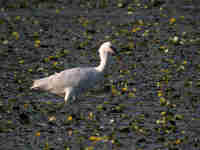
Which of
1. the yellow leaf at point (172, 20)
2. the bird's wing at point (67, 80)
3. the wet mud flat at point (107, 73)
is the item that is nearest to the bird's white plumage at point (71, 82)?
the bird's wing at point (67, 80)

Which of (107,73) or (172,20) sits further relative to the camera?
(172,20)

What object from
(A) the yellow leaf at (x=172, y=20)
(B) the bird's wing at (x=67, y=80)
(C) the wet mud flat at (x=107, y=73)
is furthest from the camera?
(A) the yellow leaf at (x=172, y=20)

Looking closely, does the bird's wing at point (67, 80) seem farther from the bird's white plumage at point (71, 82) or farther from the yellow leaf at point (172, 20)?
the yellow leaf at point (172, 20)

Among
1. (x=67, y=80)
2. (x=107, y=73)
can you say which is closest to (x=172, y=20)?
(x=107, y=73)

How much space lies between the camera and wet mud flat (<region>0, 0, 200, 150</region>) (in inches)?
345

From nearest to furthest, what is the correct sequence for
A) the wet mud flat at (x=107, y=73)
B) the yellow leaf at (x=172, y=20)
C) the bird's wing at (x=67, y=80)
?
the wet mud flat at (x=107, y=73) < the bird's wing at (x=67, y=80) < the yellow leaf at (x=172, y=20)

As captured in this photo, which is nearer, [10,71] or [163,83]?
[163,83]

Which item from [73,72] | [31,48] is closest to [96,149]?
[73,72]

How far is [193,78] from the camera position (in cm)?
1195

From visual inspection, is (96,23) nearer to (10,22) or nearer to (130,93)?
(10,22)

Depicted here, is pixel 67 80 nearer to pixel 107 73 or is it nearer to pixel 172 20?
pixel 107 73

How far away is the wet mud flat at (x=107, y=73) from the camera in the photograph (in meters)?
8.77

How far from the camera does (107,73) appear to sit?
12477mm

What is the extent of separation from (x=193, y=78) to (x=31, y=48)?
16.9 feet
